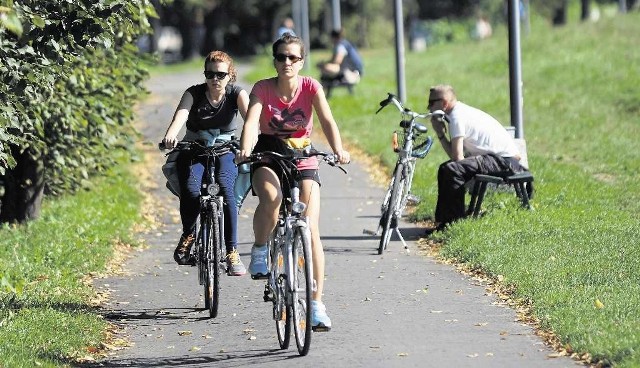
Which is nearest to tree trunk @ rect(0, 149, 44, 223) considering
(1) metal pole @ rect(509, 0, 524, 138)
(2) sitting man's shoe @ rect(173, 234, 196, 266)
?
(1) metal pole @ rect(509, 0, 524, 138)

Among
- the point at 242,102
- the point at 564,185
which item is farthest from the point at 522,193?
the point at 242,102

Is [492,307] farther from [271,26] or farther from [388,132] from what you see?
[271,26]

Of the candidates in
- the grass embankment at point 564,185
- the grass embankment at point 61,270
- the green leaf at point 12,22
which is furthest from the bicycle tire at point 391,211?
the green leaf at point 12,22

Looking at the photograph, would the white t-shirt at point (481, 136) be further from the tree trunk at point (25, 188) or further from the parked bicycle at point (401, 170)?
the tree trunk at point (25, 188)

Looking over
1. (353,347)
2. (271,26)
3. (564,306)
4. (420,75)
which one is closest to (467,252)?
(564,306)

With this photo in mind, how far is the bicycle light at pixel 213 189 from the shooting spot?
374 inches

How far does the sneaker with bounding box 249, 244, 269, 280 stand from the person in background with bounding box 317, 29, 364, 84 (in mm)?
20336

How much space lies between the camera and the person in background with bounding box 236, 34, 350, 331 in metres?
8.18

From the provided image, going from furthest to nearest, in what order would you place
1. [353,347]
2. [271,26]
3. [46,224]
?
[271,26] → [46,224] → [353,347]

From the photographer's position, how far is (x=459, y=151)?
12.8 meters

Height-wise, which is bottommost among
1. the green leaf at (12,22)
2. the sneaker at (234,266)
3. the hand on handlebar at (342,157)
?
the sneaker at (234,266)

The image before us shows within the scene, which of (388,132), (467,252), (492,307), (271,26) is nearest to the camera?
(492,307)

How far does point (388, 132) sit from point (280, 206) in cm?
1433

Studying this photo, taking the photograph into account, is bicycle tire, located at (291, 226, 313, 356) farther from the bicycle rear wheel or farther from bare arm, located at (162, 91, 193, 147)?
bare arm, located at (162, 91, 193, 147)
